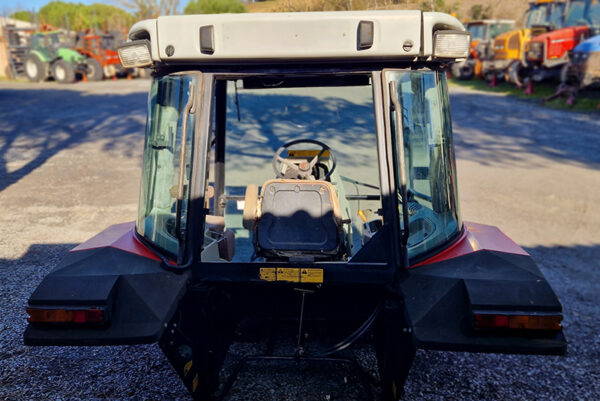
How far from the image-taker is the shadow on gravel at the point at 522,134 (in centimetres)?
1084

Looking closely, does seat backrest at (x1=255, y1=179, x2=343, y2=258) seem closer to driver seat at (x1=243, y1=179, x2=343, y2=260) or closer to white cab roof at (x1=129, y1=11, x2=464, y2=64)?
driver seat at (x1=243, y1=179, x2=343, y2=260)

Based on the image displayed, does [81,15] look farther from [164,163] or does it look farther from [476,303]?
[476,303]

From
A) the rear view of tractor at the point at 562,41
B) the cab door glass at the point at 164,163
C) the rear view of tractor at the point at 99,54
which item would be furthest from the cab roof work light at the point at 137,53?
the rear view of tractor at the point at 99,54

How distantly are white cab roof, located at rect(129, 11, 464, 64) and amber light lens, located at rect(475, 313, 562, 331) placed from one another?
1.26m

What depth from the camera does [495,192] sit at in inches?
340

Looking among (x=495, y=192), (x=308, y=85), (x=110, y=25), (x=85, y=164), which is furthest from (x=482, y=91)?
(x=110, y=25)

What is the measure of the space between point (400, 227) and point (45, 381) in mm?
2589

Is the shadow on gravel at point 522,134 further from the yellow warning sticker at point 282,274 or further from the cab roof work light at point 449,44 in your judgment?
the yellow warning sticker at point 282,274

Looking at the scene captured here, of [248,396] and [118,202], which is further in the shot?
[118,202]

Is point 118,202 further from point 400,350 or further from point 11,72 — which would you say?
point 11,72

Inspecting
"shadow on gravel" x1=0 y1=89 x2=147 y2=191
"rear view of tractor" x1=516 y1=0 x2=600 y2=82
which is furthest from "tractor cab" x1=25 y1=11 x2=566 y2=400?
"rear view of tractor" x1=516 y1=0 x2=600 y2=82

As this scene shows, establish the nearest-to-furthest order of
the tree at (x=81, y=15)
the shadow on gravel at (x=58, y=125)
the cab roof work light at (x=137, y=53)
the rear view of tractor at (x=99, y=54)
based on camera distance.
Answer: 1. the cab roof work light at (x=137, y=53)
2. the shadow on gravel at (x=58, y=125)
3. the rear view of tractor at (x=99, y=54)
4. the tree at (x=81, y=15)

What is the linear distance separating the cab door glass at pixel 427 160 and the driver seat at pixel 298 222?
18.8 inches

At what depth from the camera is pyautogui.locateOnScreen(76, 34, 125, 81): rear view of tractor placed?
2720 cm
